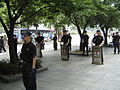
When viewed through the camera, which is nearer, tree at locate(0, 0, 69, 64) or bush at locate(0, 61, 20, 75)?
bush at locate(0, 61, 20, 75)

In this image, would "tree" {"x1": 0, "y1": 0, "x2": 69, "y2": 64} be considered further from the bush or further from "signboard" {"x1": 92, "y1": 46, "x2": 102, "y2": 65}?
"signboard" {"x1": 92, "y1": 46, "x2": 102, "y2": 65}

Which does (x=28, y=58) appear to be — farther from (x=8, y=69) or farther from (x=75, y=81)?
(x=8, y=69)

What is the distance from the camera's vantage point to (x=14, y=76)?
19.3 ft

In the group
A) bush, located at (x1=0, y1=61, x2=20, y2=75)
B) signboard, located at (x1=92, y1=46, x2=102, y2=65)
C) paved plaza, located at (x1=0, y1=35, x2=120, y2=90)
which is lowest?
paved plaza, located at (x1=0, y1=35, x2=120, y2=90)

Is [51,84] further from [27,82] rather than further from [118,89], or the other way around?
[118,89]

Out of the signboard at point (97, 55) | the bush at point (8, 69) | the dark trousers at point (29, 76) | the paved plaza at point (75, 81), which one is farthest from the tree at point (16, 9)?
the signboard at point (97, 55)

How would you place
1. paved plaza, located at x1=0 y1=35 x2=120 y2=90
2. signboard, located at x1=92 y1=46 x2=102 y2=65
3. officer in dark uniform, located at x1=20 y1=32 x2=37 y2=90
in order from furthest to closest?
signboard, located at x1=92 y1=46 x2=102 y2=65, paved plaza, located at x1=0 y1=35 x2=120 y2=90, officer in dark uniform, located at x1=20 y1=32 x2=37 y2=90

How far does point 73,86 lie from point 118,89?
1.34 meters

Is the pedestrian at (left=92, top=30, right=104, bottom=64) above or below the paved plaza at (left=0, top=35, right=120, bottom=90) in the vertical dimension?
above

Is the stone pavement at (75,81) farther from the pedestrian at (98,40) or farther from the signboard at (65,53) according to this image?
the signboard at (65,53)

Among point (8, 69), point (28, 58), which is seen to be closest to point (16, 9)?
point (8, 69)

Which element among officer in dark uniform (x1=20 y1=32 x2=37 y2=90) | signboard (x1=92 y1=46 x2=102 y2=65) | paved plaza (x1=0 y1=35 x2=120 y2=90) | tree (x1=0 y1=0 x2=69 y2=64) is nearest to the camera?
officer in dark uniform (x1=20 y1=32 x2=37 y2=90)

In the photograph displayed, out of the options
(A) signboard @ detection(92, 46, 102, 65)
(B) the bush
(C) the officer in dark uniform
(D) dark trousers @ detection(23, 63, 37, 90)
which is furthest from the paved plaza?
(A) signboard @ detection(92, 46, 102, 65)

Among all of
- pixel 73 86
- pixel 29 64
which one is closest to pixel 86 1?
pixel 73 86
